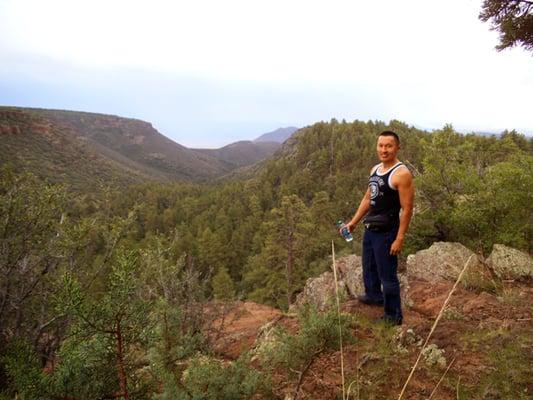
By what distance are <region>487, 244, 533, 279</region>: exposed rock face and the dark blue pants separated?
2753 millimetres

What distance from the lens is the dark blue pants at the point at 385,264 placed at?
3.78 m

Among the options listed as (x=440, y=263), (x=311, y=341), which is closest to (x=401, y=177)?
(x=311, y=341)

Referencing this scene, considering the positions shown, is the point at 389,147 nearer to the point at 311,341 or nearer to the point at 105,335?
the point at 311,341

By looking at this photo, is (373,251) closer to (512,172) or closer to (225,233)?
(512,172)

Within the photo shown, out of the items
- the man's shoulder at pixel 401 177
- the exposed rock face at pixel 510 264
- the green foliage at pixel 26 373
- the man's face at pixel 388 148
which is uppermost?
the man's face at pixel 388 148

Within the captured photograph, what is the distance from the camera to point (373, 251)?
4090mm

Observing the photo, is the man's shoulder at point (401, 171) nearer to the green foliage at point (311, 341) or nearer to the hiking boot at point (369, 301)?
the green foliage at point (311, 341)

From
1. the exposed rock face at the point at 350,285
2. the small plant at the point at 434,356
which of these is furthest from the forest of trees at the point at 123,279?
the small plant at the point at 434,356

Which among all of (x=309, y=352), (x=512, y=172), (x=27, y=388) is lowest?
(x=309, y=352)

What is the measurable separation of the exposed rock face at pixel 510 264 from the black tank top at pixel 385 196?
10.5 ft

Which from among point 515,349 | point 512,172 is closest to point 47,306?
point 515,349

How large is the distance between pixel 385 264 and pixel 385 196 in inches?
28.9

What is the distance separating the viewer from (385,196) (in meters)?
3.72

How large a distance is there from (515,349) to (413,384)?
1118mm
